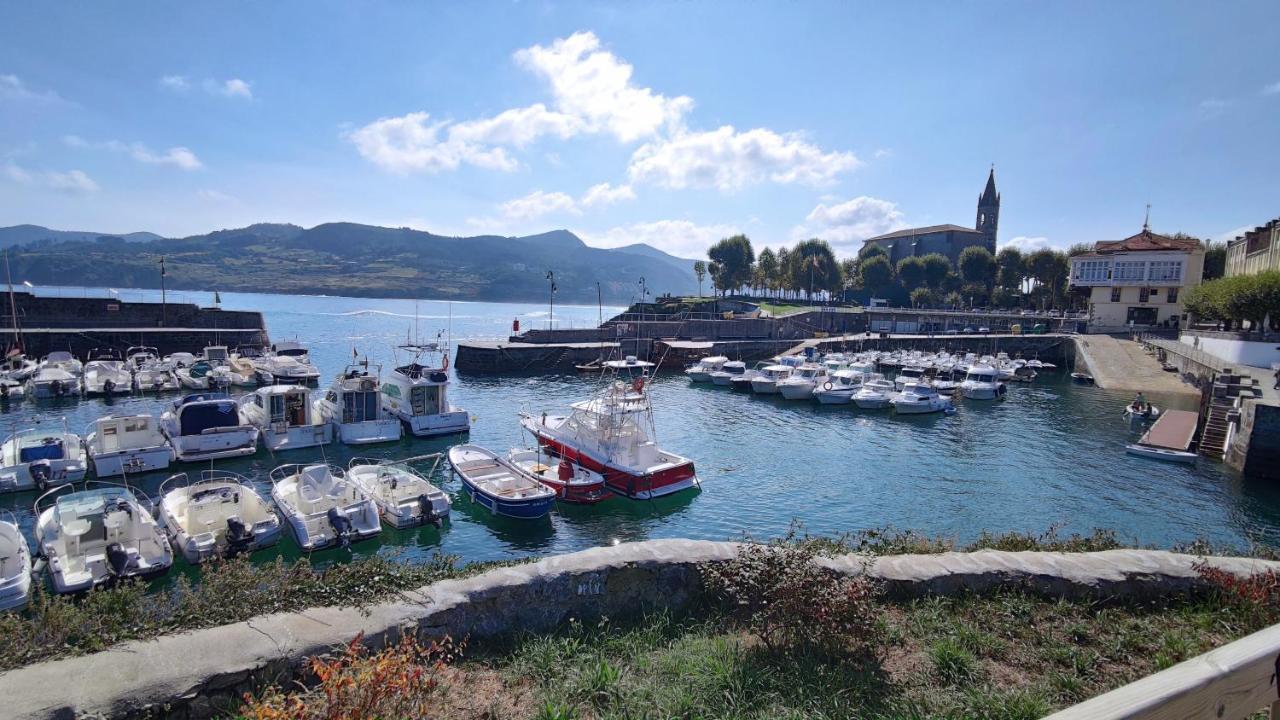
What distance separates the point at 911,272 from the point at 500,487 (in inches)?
4239

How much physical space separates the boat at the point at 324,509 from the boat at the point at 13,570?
5065mm

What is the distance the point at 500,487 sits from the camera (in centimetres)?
2047

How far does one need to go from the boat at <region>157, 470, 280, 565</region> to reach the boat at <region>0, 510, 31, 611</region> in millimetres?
2922

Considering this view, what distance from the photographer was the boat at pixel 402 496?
60.7ft

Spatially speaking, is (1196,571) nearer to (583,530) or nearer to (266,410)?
(583,530)

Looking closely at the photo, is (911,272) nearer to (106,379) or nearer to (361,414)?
(361,414)

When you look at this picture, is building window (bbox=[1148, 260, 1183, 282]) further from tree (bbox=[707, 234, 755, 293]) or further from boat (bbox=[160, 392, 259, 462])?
boat (bbox=[160, 392, 259, 462])

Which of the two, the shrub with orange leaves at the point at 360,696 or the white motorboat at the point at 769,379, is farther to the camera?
the white motorboat at the point at 769,379

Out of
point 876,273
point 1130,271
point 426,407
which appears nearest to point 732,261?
point 876,273

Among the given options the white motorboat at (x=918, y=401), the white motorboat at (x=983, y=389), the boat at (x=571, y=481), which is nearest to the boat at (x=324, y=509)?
the boat at (x=571, y=481)

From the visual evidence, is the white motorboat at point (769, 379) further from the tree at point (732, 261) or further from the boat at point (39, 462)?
the tree at point (732, 261)

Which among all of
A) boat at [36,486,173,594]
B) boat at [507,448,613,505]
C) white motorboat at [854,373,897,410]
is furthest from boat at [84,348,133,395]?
white motorboat at [854,373,897,410]

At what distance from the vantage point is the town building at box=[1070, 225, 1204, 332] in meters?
71.9

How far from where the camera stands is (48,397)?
3778 centimetres
